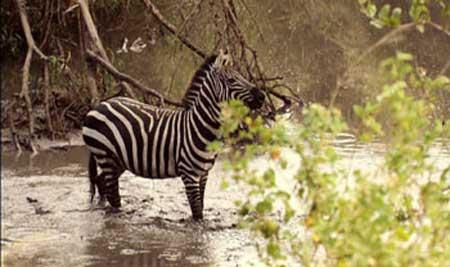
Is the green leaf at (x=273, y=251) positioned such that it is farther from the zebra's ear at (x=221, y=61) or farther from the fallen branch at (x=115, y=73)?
the zebra's ear at (x=221, y=61)

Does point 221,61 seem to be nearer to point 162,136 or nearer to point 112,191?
point 162,136

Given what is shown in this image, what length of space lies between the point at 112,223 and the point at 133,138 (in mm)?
→ 568

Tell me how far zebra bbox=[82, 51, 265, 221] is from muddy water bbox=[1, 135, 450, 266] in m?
0.20

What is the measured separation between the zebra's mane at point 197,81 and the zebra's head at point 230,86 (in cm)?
6

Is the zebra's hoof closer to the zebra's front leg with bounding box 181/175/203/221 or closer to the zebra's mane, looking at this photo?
the zebra's front leg with bounding box 181/175/203/221

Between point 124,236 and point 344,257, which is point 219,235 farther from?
point 344,257

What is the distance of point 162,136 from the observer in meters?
6.50

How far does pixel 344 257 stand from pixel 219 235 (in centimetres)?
246

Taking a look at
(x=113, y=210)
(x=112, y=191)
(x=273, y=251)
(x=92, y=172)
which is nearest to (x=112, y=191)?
(x=112, y=191)

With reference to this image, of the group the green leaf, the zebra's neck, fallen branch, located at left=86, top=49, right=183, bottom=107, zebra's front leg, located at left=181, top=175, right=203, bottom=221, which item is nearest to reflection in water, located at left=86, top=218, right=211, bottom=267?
zebra's front leg, located at left=181, top=175, right=203, bottom=221

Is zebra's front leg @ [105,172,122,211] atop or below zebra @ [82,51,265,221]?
below

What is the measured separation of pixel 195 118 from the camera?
650cm

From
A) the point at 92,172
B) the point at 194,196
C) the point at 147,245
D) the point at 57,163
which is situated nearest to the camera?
the point at 147,245

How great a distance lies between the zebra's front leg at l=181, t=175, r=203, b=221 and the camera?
629 cm
